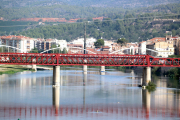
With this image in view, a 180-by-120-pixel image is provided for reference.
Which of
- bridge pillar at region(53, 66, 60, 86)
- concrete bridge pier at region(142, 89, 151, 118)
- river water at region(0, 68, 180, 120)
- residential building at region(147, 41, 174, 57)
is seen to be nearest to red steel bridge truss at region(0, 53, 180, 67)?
bridge pillar at region(53, 66, 60, 86)

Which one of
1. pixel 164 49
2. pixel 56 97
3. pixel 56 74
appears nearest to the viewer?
pixel 56 97

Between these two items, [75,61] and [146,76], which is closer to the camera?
[146,76]

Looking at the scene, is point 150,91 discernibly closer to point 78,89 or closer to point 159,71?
point 78,89

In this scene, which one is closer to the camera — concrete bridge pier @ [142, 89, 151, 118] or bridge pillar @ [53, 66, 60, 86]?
concrete bridge pier @ [142, 89, 151, 118]

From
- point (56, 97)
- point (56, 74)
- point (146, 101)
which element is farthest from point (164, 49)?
point (56, 97)

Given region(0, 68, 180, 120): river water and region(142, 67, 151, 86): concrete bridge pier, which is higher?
region(142, 67, 151, 86): concrete bridge pier

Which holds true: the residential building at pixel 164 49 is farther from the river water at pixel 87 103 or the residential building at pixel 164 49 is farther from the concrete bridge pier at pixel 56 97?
the concrete bridge pier at pixel 56 97

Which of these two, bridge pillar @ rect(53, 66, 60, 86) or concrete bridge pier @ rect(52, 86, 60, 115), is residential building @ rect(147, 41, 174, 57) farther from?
concrete bridge pier @ rect(52, 86, 60, 115)

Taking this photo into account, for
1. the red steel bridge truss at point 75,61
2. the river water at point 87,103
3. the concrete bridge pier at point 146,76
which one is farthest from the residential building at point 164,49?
the river water at point 87,103

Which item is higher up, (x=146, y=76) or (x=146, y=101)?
(x=146, y=76)

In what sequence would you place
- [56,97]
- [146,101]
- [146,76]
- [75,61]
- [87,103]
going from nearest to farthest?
[87,103] < [146,101] < [56,97] < [146,76] < [75,61]

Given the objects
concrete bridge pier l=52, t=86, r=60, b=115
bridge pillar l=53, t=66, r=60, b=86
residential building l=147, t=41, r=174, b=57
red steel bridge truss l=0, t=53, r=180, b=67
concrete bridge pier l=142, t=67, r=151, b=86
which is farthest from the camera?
residential building l=147, t=41, r=174, b=57

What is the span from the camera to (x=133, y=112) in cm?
5391

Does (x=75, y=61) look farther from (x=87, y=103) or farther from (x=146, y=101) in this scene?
(x=146, y=101)
